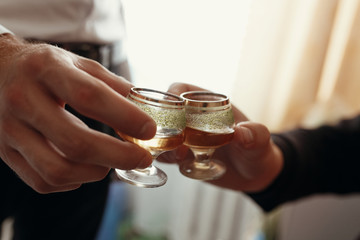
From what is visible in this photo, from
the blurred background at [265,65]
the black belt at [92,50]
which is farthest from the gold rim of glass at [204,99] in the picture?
the blurred background at [265,65]

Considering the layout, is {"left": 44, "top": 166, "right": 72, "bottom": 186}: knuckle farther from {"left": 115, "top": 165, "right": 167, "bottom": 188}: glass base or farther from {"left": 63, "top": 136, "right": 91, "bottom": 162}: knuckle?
{"left": 115, "top": 165, "right": 167, "bottom": 188}: glass base

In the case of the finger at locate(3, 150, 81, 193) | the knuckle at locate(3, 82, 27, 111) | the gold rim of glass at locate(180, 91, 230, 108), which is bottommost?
the finger at locate(3, 150, 81, 193)

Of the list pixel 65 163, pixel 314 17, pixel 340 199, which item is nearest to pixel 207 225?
pixel 340 199

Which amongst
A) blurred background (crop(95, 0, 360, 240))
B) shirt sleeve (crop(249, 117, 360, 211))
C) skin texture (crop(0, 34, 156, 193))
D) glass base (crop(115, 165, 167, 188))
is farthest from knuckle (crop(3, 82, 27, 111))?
blurred background (crop(95, 0, 360, 240))

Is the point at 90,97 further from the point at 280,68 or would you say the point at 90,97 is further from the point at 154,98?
the point at 280,68

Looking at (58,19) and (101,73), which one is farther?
(58,19)

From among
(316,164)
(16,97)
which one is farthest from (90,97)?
(316,164)
